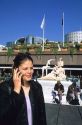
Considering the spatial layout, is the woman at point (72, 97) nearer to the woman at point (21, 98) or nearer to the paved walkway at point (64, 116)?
the paved walkway at point (64, 116)

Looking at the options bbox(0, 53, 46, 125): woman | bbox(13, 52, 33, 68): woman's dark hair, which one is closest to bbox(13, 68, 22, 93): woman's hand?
bbox(0, 53, 46, 125): woman

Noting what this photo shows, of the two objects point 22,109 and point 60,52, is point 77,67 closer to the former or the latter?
point 60,52

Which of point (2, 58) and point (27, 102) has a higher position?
point (27, 102)

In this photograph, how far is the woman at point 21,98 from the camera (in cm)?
296

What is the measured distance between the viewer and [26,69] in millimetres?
3203

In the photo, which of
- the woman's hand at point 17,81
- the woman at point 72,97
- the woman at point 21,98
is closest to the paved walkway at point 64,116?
the woman at point 72,97

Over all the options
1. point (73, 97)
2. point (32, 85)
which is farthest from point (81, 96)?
point (32, 85)

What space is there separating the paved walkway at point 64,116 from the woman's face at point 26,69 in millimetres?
5056

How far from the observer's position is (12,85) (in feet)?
10.2

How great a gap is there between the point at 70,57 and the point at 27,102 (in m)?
43.3

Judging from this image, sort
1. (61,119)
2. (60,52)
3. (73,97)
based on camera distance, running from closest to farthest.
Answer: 1. (61,119)
2. (73,97)
3. (60,52)

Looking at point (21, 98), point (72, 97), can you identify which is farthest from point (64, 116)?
point (21, 98)

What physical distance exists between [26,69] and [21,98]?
0.95ft

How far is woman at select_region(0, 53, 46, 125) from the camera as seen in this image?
9.70ft
